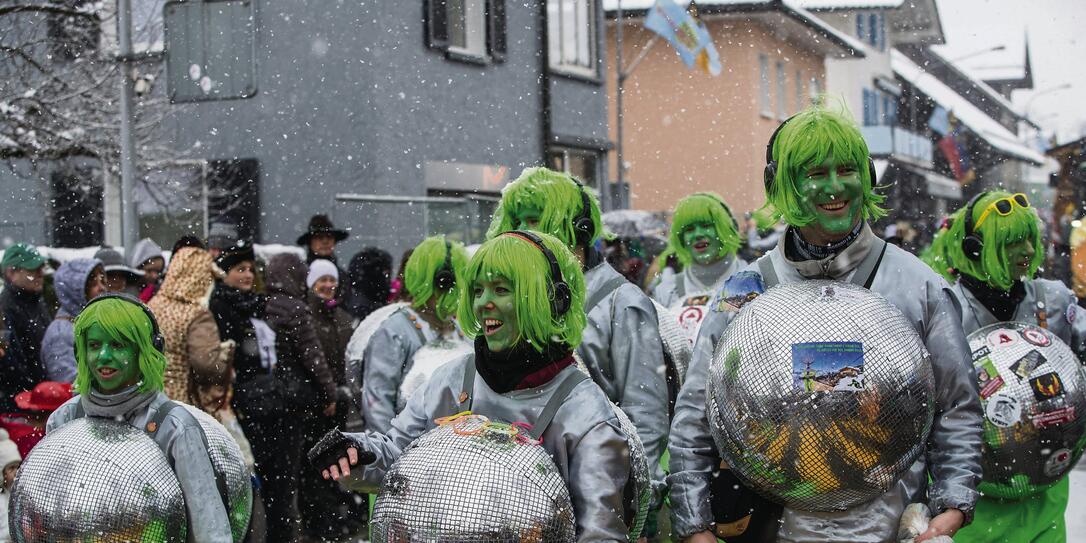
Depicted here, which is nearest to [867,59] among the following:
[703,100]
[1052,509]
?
[703,100]

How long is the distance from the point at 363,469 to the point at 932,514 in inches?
56.5

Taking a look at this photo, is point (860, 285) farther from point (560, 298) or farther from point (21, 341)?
point (21, 341)

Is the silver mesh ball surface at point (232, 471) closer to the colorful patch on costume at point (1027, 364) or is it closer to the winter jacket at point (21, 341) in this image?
the colorful patch on costume at point (1027, 364)

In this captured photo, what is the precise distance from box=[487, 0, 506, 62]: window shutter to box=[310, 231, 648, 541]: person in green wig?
53.2 feet

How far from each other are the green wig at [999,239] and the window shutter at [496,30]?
1469 cm

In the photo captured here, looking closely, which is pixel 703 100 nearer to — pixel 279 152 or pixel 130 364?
pixel 279 152

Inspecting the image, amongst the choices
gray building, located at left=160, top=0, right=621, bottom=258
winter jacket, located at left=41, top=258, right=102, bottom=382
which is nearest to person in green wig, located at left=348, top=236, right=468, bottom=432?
winter jacket, located at left=41, top=258, right=102, bottom=382

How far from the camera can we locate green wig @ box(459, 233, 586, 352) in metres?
3.05

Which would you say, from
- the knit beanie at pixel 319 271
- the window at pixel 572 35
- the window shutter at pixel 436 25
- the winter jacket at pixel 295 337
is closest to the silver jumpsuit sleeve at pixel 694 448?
the winter jacket at pixel 295 337

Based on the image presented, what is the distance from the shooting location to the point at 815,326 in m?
2.99

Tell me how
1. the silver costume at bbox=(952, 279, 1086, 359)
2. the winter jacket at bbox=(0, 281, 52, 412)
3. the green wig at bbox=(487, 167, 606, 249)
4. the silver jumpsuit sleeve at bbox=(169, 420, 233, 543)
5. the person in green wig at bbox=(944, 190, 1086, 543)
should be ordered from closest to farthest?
the silver jumpsuit sleeve at bbox=(169, 420, 233, 543)
the green wig at bbox=(487, 167, 606, 249)
the person in green wig at bbox=(944, 190, 1086, 543)
the silver costume at bbox=(952, 279, 1086, 359)
the winter jacket at bbox=(0, 281, 52, 412)

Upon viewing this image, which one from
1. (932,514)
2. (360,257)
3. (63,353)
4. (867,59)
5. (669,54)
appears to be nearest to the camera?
(932,514)

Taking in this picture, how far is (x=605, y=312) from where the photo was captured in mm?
4121

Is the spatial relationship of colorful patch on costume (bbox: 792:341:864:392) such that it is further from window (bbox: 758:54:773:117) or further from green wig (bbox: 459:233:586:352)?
window (bbox: 758:54:773:117)
